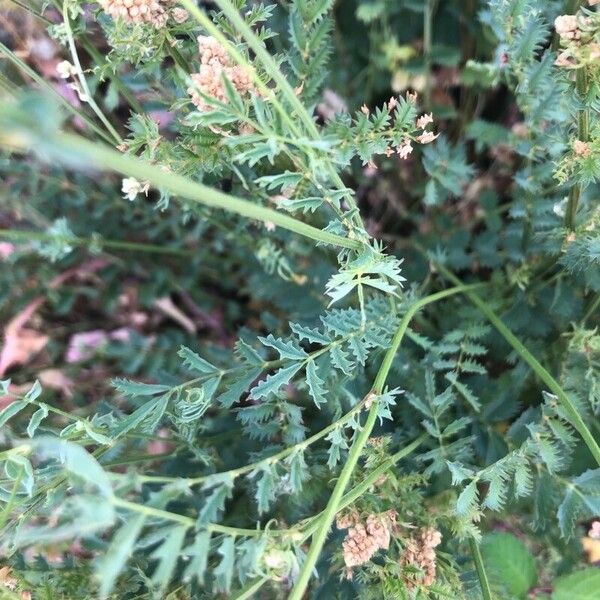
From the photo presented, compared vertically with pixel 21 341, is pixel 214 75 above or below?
above

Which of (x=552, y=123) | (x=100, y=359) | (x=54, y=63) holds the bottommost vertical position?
(x=100, y=359)

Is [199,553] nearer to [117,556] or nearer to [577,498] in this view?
[117,556]

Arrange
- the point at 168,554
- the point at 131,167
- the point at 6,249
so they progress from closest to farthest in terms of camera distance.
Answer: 1. the point at 131,167
2. the point at 168,554
3. the point at 6,249

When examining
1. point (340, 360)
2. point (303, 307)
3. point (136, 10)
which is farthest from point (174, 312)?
point (136, 10)

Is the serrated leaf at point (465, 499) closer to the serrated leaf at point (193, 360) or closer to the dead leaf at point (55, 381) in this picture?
the serrated leaf at point (193, 360)

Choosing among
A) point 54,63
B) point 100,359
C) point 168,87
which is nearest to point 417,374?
point 168,87

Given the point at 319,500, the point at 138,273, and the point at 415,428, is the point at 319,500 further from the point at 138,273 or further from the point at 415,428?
the point at 138,273

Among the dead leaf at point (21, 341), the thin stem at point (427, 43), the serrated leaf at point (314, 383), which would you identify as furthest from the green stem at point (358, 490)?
the dead leaf at point (21, 341)
